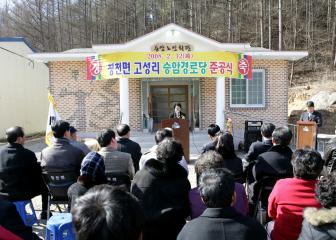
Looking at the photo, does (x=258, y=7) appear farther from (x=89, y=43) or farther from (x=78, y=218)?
(x=78, y=218)

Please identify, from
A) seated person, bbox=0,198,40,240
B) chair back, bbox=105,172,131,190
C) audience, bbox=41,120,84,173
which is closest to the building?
audience, bbox=41,120,84,173

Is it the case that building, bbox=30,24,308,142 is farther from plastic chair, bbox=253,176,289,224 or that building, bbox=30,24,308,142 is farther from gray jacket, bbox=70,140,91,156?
plastic chair, bbox=253,176,289,224

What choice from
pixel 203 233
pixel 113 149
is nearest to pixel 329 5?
pixel 113 149

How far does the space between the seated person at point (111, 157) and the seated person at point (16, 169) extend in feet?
3.38

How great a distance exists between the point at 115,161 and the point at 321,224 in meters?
2.78

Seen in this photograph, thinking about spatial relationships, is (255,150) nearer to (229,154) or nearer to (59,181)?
(229,154)

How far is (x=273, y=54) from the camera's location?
13.6 meters

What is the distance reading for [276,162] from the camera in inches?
163

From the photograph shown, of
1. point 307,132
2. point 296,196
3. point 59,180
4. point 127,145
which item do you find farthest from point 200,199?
point 307,132

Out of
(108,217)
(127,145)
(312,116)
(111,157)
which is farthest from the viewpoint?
(312,116)

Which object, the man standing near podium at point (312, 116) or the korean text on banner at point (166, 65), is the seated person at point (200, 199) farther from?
the korean text on banner at point (166, 65)

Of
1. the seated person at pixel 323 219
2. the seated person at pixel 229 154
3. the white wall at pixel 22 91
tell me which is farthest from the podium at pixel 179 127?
the white wall at pixel 22 91

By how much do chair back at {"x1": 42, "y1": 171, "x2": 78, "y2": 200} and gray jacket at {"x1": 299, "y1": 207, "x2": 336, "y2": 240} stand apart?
3.17 m

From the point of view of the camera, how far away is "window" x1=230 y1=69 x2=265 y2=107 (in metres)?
14.3
